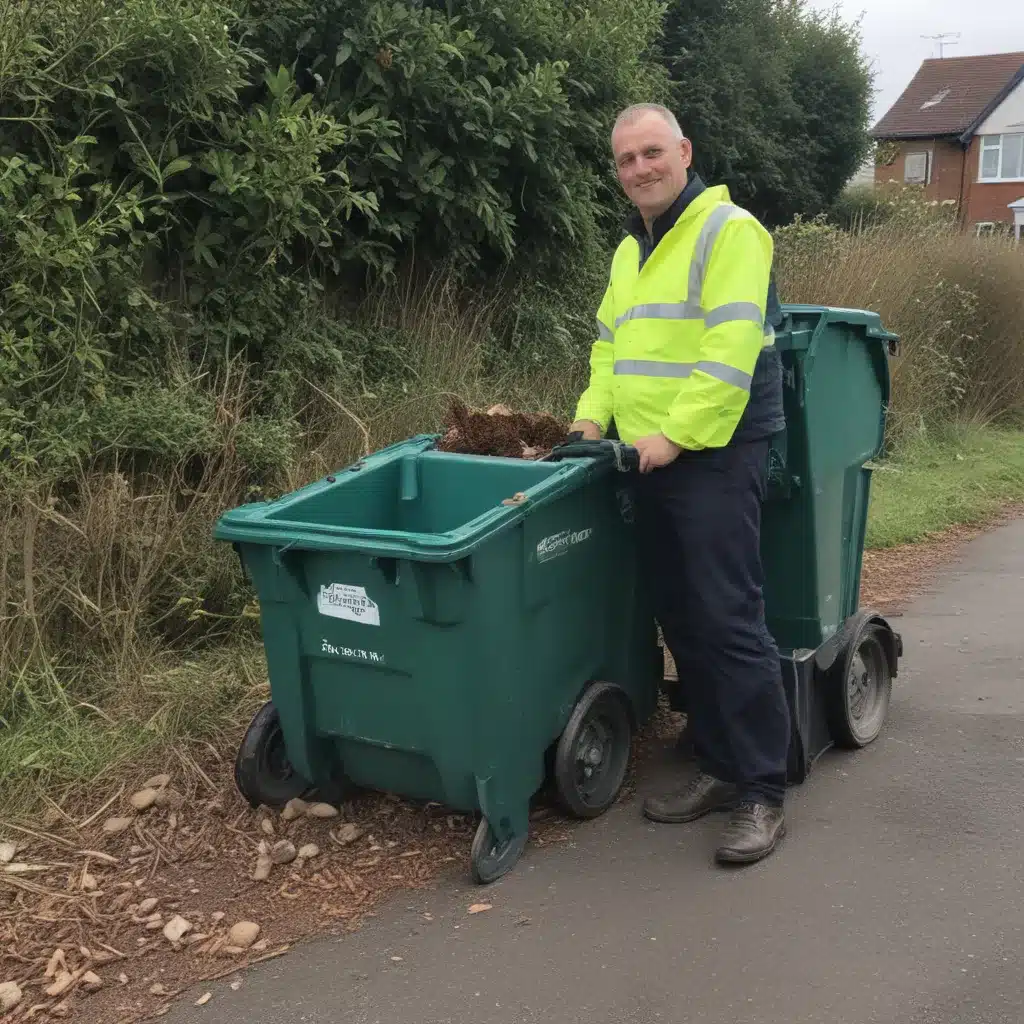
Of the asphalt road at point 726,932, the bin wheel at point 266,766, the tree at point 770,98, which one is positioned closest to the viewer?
the asphalt road at point 726,932

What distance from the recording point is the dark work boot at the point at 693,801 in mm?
3645

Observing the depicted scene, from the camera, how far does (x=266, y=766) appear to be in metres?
3.64

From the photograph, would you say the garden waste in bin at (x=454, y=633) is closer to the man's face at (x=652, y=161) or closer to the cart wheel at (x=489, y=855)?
the cart wheel at (x=489, y=855)

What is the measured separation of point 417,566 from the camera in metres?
2.98

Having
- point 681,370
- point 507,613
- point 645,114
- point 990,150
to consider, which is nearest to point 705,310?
point 681,370

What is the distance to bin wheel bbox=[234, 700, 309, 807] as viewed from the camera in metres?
3.59

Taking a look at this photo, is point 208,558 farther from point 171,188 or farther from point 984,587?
point 984,587

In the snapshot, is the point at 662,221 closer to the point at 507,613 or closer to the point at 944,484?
the point at 507,613

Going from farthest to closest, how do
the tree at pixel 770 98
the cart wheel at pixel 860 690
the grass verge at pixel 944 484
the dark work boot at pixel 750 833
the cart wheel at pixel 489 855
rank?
1. the tree at pixel 770 98
2. the grass verge at pixel 944 484
3. the cart wheel at pixel 860 690
4. the dark work boot at pixel 750 833
5. the cart wheel at pixel 489 855

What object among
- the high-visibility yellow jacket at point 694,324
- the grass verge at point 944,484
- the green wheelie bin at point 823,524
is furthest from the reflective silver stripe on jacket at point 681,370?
the grass verge at point 944,484

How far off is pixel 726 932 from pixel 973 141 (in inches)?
1769

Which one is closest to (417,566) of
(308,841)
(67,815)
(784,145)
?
(308,841)

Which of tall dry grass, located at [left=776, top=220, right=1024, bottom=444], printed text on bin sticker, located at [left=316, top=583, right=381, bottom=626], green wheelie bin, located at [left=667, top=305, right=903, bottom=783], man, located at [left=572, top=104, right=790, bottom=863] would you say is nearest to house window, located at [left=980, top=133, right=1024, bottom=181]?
tall dry grass, located at [left=776, top=220, right=1024, bottom=444]

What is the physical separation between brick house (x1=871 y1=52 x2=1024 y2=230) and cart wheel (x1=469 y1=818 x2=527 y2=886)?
41.8 m
